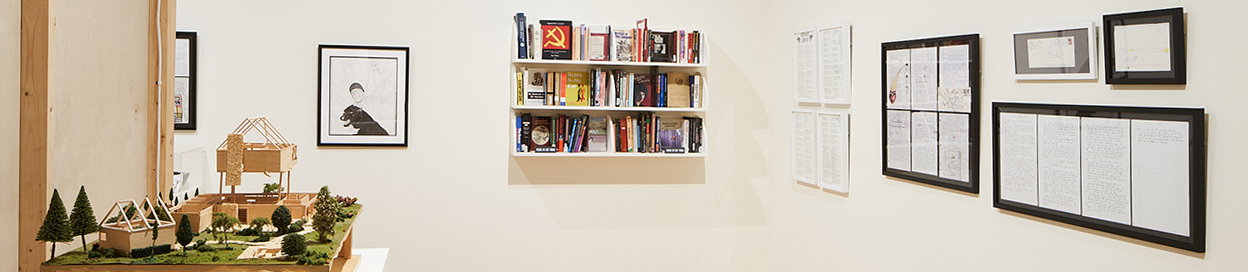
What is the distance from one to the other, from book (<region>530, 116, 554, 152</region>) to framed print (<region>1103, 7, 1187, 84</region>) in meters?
2.28

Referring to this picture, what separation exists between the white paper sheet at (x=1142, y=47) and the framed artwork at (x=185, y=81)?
11.8 feet

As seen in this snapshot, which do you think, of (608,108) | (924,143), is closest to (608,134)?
(608,108)

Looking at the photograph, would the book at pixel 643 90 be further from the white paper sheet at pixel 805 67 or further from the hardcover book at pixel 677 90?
the white paper sheet at pixel 805 67

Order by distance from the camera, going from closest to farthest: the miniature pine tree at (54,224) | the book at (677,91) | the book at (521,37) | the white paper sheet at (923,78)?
1. the miniature pine tree at (54,224)
2. the white paper sheet at (923,78)
3. the book at (521,37)
4. the book at (677,91)

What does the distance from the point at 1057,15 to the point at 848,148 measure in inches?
44.8

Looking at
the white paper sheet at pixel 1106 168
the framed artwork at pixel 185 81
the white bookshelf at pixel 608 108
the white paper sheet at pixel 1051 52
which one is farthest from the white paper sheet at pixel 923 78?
the framed artwork at pixel 185 81

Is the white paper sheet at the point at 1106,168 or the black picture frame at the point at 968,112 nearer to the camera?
the white paper sheet at the point at 1106,168

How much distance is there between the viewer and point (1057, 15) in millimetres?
2238

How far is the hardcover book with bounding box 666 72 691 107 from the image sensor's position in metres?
3.57

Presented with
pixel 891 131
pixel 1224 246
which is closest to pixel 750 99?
pixel 891 131

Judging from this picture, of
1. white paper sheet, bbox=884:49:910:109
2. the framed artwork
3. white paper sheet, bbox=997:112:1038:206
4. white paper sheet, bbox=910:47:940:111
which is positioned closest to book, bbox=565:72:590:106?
white paper sheet, bbox=884:49:910:109

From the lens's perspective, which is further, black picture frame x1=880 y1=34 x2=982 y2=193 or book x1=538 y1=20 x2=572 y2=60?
book x1=538 y1=20 x2=572 y2=60

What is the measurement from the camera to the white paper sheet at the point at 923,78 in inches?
106

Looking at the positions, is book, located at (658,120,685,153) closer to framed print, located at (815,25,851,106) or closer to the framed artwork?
framed print, located at (815,25,851,106)
